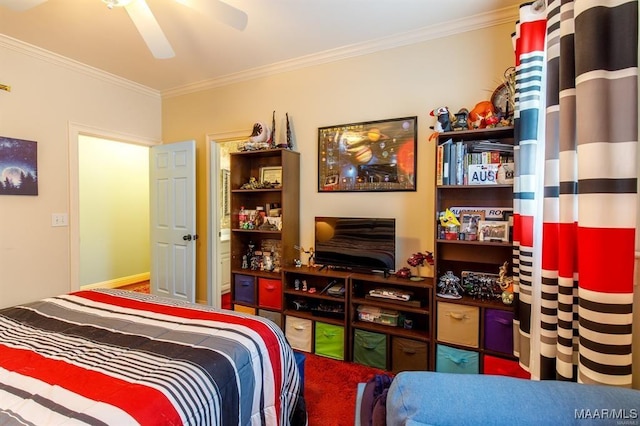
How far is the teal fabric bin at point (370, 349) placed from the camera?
2361 mm

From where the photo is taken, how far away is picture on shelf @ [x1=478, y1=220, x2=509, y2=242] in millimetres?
2109

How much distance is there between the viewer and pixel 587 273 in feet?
3.32

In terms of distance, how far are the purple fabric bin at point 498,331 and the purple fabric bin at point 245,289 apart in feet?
6.22

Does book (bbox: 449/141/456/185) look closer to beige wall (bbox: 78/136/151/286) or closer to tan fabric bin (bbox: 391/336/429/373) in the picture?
tan fabric bin (bbox: 391/336/429/373)

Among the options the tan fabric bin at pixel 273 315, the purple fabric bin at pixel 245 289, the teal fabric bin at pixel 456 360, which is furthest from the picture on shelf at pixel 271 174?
the teal fabric bin at pixel 456 360

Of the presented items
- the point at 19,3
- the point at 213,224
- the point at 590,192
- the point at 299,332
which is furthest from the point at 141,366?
the point at 213,224

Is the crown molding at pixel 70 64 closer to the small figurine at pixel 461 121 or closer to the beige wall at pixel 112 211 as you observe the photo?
the beige wall at pixel 112 211

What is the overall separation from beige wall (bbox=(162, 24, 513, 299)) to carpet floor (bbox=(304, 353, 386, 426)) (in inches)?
36.5

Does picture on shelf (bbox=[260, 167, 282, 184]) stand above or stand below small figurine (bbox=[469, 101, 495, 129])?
below

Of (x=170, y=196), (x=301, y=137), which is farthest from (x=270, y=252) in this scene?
(x=170, y=196)

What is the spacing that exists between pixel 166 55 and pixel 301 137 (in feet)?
4.25

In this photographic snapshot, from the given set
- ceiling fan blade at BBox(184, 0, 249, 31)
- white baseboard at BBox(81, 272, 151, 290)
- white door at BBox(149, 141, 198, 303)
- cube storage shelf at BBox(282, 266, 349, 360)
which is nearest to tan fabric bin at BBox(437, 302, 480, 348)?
cube storage shelf at BBox(282, 266, 349, 360)

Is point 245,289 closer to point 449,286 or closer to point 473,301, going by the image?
point 449,286

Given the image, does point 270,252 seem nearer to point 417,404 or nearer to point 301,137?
point 301,137
